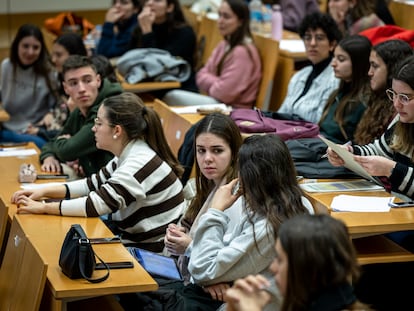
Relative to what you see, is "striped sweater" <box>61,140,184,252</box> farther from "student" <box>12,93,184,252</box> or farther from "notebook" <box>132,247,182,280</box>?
"notebook" <box>132,247,182,280</box>

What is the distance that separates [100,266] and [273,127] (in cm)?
160

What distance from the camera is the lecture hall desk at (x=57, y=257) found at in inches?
118

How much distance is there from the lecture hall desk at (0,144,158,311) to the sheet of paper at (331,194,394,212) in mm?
861

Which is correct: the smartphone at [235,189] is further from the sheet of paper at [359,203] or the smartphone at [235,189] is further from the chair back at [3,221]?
the chair back at [3,221]

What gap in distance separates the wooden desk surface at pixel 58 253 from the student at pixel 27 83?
8.72 feet

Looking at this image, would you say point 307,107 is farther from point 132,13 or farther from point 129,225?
point 132,13

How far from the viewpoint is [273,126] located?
177 inches

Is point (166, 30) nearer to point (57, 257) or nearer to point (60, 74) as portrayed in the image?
point (60, 74)

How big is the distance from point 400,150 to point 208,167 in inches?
33.5

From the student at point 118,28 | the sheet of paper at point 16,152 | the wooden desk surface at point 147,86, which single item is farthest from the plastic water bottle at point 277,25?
the sheet of paper at point 16,152

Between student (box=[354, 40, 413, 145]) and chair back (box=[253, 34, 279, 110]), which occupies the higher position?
student (box=[354, 40, 413, 145])

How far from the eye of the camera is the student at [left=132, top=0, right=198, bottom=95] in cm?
661

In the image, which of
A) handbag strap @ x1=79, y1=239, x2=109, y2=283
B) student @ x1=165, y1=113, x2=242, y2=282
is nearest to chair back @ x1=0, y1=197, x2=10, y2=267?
student @ x1=165, y1=113, x2=242, y2=282

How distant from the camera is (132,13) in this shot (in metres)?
7.16
